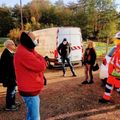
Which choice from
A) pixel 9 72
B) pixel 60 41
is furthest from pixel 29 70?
pixel 60 41

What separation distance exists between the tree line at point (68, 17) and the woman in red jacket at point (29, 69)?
41808 millimetres

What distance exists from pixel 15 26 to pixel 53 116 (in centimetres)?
5171

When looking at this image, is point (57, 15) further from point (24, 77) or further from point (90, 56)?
point (24, 77)

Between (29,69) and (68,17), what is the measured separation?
5481 cm

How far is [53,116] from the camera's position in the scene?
7070mm

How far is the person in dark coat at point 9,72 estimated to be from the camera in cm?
747

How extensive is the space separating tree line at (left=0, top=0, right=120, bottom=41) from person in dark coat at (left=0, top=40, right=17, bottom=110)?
39.7 m

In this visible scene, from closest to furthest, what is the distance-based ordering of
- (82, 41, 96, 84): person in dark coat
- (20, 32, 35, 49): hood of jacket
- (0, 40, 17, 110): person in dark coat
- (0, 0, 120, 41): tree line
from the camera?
1. (20, 32, 35, 49): hood of jacket
2. (0, 40, 17, 110): person in dark coat
3. (82, 41, 96, 84): person in dark coat
4. (0, 0, 120, 41): tree line

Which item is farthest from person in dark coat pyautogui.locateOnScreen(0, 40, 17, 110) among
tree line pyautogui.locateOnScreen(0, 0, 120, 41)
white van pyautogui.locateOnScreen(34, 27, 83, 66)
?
tree line pyautogui.locateOnScreen(0, 0, 120, 41)

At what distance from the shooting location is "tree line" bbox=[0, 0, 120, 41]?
172ft

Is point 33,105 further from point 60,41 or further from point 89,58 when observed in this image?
point 60,41

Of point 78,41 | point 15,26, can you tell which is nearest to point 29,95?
point 78,41

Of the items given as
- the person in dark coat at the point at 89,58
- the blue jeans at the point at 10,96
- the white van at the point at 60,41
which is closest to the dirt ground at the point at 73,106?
the blue jeans at the point at 10,96

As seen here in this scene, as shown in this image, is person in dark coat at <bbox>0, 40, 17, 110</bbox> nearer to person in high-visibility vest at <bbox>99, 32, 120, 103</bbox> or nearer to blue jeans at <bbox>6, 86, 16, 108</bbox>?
blue jeans at <bbox>6, 86, 16, 108</bbox>
